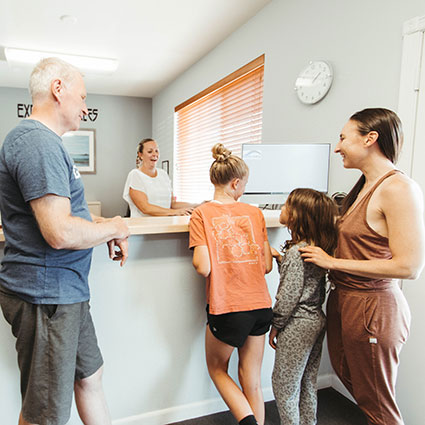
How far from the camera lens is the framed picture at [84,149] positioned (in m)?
5.52

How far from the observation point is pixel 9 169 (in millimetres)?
968

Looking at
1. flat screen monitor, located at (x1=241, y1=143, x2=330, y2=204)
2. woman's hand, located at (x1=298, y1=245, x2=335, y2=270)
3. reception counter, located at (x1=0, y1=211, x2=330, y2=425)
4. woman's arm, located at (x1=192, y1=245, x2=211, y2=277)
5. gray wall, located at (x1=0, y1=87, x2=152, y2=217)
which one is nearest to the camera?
woman's hand, located at (x1=298, y1=245, x2=335, y2=270)

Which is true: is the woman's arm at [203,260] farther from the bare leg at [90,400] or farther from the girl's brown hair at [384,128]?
the girl's brown hair at [384,128]

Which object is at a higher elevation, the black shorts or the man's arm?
the man's arm

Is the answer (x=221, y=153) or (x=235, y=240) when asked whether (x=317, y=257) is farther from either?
(x=221, y=153)

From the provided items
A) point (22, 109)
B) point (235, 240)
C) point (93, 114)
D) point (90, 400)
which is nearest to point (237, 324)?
point (235, 240)

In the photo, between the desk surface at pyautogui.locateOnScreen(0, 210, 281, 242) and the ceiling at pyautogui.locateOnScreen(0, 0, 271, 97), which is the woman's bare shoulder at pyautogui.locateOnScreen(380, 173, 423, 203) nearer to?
the desk surface at pyautogui.locateOnScreen(0, 210, 281, 242)

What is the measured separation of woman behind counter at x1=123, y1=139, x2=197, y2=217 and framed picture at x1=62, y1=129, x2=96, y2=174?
3.24 m

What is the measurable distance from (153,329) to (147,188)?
45.9 inches

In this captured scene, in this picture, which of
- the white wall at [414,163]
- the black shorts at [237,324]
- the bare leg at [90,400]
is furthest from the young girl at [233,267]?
the white wall at [414,163]

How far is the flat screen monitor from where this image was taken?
181cm

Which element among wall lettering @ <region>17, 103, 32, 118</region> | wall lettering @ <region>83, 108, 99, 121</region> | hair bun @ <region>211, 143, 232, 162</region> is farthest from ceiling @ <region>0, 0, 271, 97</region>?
hair bun @ <region>211, 143, 232, 162</region>

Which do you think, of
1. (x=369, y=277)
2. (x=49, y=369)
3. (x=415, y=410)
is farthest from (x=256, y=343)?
(x=415, y=410)

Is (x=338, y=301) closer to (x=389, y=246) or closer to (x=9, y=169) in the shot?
(x=389, y=246)
